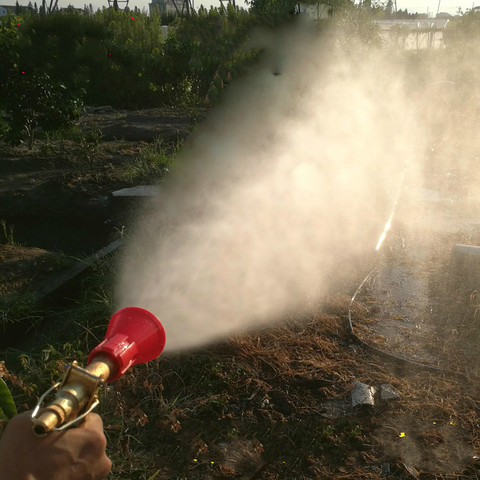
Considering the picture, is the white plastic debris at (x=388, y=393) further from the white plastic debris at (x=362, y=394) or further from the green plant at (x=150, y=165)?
the green plant at (x=150, y=165)

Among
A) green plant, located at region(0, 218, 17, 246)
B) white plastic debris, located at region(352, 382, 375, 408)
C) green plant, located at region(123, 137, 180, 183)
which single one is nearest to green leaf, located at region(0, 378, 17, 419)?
white plastic debris, located at region(352, 382, 375, 408)

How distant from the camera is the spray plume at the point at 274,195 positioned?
3.65 metres

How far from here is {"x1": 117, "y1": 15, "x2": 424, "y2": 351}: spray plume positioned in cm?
365

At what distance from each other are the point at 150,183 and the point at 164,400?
3.30 m

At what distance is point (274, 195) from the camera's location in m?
5.11

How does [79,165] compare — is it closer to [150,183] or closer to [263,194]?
[150,183]

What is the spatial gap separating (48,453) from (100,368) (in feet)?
0.70

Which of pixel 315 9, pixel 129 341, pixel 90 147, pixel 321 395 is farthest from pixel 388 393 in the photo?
pixel 315 9

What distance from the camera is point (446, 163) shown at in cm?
806

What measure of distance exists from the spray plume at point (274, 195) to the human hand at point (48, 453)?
181 centimetres

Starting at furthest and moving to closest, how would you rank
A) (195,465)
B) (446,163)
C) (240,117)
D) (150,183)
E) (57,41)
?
(57,41) < (446,163) < (240,117) < (150,183) < (195,465)

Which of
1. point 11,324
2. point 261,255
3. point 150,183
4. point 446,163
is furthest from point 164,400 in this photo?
point 446,163

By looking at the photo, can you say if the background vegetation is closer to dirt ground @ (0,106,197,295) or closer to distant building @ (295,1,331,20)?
dirt ground @ (0,106,197,295)

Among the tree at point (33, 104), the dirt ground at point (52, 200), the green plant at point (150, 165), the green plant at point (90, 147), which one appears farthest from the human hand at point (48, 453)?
the tree at point (33, 104)
